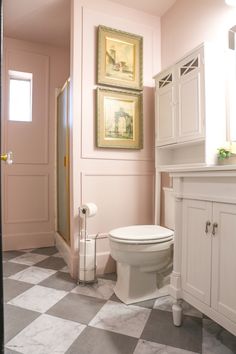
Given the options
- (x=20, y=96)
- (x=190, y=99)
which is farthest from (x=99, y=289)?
(x=20, y=96)

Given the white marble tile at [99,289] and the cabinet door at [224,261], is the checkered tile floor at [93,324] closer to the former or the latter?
the white marble tile at [99,289]

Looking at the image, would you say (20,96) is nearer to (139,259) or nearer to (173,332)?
(139,259)

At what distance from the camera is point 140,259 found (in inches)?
61.7

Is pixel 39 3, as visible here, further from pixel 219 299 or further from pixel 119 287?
pixel 219 299

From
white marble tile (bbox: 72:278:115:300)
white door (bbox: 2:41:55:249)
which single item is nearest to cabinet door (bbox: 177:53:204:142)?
white marble tile (bbox: 72:278:115:300)

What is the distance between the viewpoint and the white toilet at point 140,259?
1.55 metres

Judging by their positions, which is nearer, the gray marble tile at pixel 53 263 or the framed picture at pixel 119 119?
the framed picture at pixel 119 119

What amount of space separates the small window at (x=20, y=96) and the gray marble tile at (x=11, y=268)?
1540 millimetres

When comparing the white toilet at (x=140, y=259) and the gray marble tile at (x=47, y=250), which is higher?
the white toilet at (x=140, y=259)

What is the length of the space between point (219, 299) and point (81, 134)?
1514 millimetres

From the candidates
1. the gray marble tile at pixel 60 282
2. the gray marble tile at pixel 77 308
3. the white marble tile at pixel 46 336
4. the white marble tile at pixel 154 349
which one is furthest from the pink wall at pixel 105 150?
the white marble tile at pixel 154 349

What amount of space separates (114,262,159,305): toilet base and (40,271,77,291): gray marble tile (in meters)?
0.38

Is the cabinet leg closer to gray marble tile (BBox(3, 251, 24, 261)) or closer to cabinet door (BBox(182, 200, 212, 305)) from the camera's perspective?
cabinet door (BBox(182, 200, 212, 305))

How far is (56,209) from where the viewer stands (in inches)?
115
